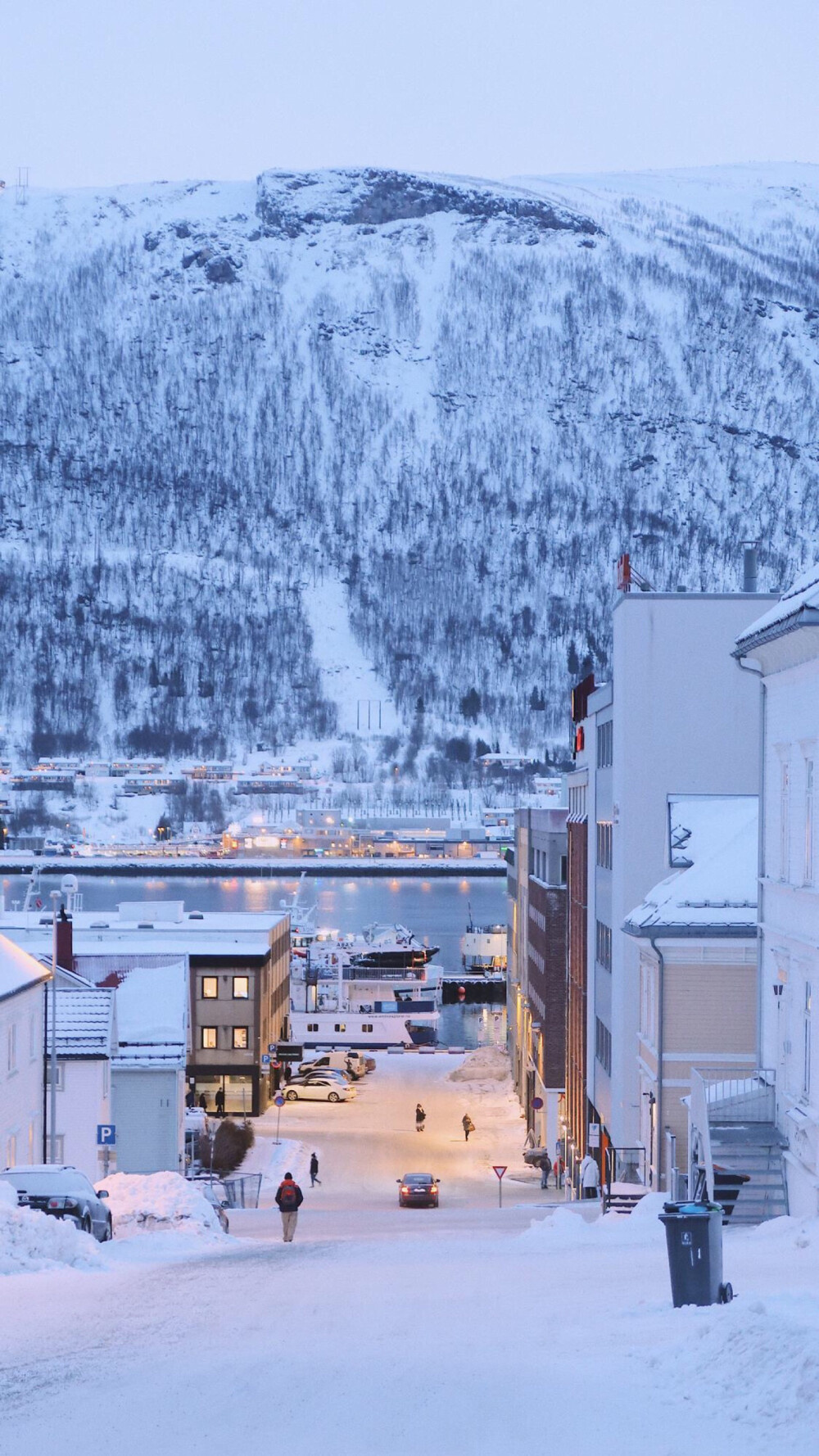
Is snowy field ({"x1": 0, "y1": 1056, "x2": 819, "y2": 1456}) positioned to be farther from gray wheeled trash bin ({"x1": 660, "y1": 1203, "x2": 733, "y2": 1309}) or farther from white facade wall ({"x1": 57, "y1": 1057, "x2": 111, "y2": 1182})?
white facade wall ({"x1": 57, "y1": 1057, "x2": 111, "y2": 1182})

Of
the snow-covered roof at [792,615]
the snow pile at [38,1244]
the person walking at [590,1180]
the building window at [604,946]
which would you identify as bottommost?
the person walking at [590,1180]

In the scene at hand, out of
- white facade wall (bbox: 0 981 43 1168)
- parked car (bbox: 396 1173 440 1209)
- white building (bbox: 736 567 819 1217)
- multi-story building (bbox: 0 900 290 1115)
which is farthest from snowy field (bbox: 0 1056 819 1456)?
multi-story building (bbox: 0 900 290 1115)

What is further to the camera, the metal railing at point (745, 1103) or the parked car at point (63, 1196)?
the metal railing at point (745, 1103)

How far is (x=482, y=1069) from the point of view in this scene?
71.8m

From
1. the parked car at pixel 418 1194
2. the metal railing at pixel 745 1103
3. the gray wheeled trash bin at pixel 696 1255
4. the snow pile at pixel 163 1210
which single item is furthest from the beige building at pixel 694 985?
the gray wheeled trash bin at pixel 696 1255

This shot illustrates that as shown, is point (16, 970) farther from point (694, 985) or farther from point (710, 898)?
point (710, 898)

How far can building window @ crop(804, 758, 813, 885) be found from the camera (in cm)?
2003

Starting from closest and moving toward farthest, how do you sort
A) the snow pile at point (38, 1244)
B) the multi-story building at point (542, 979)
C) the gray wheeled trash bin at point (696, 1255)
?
the gray wheeled trash bin at point (696, 1255), the snow pile at point (38, 1244), the multi-story building at point (542, 979)

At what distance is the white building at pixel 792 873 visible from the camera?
779 inches

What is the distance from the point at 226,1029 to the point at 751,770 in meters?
32.5

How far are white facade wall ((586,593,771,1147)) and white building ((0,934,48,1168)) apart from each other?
11.9m

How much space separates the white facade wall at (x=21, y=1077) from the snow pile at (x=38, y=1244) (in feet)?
42.7

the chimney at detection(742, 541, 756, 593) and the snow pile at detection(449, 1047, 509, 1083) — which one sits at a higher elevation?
the chimney at detection(742, 541, 756, 593)

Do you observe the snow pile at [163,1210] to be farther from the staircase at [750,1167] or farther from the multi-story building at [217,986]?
the multi-story building at [217,986]
